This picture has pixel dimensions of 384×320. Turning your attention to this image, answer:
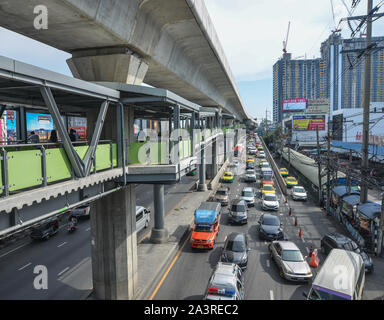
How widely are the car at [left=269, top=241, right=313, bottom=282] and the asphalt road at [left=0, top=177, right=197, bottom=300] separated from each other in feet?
31.1

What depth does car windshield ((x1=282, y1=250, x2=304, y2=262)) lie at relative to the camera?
48.2 ft

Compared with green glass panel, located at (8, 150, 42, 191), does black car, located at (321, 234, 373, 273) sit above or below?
below

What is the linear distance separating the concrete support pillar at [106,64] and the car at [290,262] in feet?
38.8

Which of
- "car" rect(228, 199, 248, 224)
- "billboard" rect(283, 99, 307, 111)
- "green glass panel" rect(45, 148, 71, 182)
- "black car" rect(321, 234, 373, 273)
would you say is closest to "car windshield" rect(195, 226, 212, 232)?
"car" rect(228, 199, 248, 224)

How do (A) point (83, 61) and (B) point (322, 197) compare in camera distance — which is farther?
(B) point (322, 197)

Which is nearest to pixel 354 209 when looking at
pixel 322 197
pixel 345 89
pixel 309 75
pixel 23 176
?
pixel 322 197

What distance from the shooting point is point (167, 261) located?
1645 centimetres

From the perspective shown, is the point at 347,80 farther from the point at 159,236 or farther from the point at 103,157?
the point at 103,157

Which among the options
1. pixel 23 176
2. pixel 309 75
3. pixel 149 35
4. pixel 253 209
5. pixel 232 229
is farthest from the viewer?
pixel 309 75

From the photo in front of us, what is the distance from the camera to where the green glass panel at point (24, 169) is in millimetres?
4859

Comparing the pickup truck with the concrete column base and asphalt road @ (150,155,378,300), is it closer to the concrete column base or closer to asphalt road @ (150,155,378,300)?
asphalt road @ (150,155,378,300)

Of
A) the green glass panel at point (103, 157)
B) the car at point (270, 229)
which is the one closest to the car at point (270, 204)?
the car at point (270, 229)

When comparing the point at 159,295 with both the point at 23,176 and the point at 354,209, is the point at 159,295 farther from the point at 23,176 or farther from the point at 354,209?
the point at 354,209

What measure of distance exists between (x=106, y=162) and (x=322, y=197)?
27.6 metres
